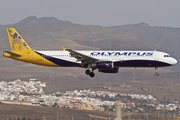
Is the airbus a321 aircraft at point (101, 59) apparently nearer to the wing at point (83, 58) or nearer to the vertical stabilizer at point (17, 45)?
the wing at point (83, 58)

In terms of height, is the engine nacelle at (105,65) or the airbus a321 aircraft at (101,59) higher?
the airbus a321 aircraft at (101,59)

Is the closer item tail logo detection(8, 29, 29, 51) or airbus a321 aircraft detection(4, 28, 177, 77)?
airbus a321 aircraft detection(4, 28, 177, 77)

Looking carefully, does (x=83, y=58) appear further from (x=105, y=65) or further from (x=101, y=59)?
(x=105, y=65)

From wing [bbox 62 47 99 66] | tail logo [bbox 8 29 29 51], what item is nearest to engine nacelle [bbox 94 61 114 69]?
wing [bbox 62 47 99 66]

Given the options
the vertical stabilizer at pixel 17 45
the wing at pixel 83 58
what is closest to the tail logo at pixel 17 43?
the vertical stabilizer at pixel 17 45

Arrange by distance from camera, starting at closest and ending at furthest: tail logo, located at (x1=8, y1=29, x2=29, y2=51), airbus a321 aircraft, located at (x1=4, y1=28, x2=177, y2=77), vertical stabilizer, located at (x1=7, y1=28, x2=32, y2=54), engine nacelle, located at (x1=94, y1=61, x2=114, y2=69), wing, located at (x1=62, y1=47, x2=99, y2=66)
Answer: wing, located at (x1=62, y1=47, x2=99, y2=66) < engine nacelle, located at (x1=94, y1=61, x2=114, y2=69) < airbus a321 aircraft, located at (x1=4, y1=28, x2=177, y2=77) < vertical stabilizer, located at (x1=7, y1=28, x2=32, y2=54) < tail logo, located at (x1=8, y1=29, x2=29, y2=51)

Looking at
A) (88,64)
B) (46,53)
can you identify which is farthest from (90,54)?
(46,53)

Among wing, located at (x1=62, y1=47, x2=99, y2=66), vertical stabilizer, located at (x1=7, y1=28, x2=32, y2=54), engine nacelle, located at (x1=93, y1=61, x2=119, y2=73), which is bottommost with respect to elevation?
engine nacelle, located at (x1=93, y1=61, x2=119, y2=73)

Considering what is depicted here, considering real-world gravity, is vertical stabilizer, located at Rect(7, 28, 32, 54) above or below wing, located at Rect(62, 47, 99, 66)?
above

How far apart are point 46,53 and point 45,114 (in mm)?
49880

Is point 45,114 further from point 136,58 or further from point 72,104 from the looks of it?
point 136,58

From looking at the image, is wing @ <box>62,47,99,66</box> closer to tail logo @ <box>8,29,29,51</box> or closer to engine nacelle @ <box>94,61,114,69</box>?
engine nacelle @ <box>94,61,114,69</box>

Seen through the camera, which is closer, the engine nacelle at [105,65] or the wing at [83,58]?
the wing at [83,58]

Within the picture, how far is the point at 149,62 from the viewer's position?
62969 mm
